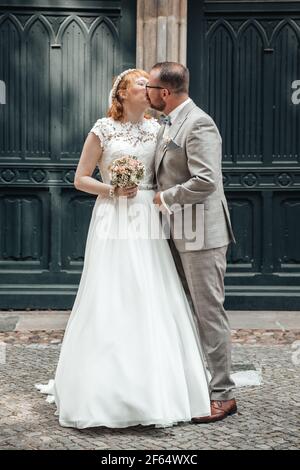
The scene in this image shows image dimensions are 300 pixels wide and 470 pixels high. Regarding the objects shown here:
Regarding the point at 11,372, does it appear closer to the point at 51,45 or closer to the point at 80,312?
the point at 80,312

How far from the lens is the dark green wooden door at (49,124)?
8.59 metres

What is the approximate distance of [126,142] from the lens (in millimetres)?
5352

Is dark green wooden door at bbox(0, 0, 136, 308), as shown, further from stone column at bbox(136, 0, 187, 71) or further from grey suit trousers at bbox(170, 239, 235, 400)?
grey suit trousers at bbox(170, 239, 235, 400)

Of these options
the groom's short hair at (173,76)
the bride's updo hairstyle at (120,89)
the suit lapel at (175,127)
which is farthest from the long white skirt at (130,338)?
the groom's short hair at (173,76)

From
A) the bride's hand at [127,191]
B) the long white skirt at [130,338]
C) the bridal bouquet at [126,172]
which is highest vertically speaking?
the bridal bouquet at [126,172]

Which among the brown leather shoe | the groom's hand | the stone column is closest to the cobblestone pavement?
the brown leather shoe

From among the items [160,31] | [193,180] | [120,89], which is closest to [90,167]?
[120,89]

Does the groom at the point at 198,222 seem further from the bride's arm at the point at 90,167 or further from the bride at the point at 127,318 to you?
the bride's arm at the point at 90,167

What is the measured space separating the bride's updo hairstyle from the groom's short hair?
211 millimetres

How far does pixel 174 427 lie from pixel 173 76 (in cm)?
207

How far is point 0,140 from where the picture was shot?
867 centimetres

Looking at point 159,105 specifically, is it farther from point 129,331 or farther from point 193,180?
point 129,331

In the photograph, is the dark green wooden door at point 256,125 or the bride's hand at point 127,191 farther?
the dark green wooden door at point 256,125

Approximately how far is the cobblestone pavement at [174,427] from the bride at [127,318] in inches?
4.4
